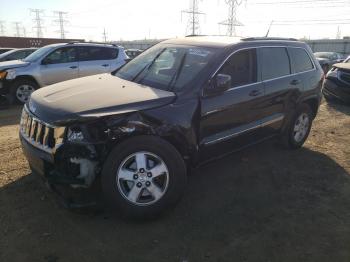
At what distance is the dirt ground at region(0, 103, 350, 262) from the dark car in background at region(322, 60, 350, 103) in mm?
5731

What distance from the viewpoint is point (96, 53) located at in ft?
35.6

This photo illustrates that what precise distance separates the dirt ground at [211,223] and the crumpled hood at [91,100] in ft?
3.38

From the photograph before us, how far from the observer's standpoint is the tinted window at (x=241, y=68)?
4.56 meters

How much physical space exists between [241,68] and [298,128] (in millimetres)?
1965

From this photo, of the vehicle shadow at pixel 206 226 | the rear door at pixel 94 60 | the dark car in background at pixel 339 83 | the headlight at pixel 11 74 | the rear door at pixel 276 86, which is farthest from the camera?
the rear door at pixel 94 60

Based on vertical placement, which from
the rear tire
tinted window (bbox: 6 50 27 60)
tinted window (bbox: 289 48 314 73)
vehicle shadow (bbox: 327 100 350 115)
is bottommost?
vehicle shadow (bbox: 327 100 350 115)

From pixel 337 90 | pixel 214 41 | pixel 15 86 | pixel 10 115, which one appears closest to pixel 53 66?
pixel 15 86

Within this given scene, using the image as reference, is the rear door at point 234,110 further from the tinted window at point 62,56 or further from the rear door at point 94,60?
the tinted window at point 62,56

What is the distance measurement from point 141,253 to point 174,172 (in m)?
0.87

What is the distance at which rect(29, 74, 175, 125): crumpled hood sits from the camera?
3523 mm

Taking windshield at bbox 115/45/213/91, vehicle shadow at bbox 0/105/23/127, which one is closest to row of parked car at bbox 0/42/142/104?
vehicle shadow at bbox 0/105/23/127

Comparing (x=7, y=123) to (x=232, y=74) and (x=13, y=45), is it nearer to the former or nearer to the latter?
(x=232, y=74)

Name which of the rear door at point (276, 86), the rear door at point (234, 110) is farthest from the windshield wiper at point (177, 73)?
the rear door at point (276, 86)

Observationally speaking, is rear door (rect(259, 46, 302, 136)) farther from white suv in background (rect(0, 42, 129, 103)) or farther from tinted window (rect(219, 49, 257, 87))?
white suv in background (rect(0, 42, 129, 103))
